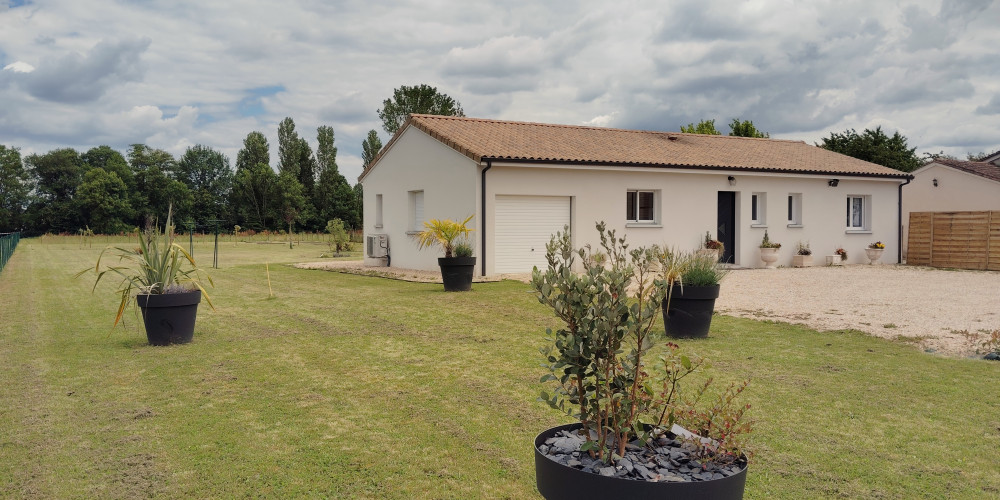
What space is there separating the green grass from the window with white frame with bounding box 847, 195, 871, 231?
609 inches

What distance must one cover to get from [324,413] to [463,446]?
129 cm

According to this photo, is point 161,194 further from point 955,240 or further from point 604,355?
point 604,355

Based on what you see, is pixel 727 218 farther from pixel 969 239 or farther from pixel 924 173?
pixel 924 173

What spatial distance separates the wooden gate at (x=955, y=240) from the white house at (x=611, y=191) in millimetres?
694

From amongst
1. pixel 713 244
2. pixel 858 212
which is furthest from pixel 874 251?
pixel 713 244

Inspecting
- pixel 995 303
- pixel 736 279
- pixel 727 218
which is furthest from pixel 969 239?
pixel 995 303

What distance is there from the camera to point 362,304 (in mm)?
11781

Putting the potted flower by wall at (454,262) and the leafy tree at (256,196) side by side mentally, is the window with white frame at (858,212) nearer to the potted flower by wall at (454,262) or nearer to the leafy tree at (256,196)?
the potted flower by wall at (454,262)

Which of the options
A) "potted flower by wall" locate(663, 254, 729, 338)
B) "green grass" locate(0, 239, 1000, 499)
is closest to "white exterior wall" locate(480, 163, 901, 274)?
"green grass" locate(0, 239, 1000, 499)

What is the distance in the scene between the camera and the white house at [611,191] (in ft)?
57.3

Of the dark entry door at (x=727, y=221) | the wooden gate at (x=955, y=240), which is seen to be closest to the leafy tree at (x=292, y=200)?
the dark entry door at (x=727, y=221)

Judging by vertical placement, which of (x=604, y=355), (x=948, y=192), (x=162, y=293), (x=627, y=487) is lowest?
(x=627, y=487)

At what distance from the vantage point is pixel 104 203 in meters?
56.4

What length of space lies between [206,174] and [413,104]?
30.4m
